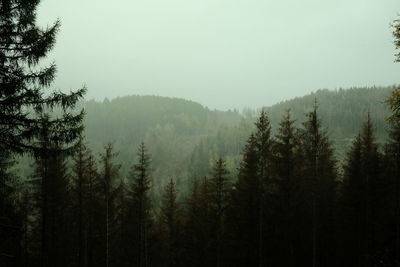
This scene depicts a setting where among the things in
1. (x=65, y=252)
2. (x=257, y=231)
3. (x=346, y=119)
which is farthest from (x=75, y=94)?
(x=346, y=119)

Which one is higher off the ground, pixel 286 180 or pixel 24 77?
pixel 24 77

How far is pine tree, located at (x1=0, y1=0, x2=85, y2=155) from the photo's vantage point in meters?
8.65

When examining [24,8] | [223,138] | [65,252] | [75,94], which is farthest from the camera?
[223,138]

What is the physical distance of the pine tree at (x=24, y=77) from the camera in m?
8.65

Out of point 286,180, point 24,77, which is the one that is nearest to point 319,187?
point 286,180

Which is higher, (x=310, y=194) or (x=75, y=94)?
(x=75, y=94)

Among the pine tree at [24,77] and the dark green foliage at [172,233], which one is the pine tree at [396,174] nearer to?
the dark green foliage at [172,233]

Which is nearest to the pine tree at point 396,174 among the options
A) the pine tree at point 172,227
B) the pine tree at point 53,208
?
the pine tree at point 172,227

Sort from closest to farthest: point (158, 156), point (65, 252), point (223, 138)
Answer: point (65, 252)
point (223, 138)
point (158, 156)

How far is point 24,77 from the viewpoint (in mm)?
8938

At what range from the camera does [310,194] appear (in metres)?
19.5

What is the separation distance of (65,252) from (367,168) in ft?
80.6

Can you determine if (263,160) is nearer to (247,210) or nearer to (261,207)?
(261,207)

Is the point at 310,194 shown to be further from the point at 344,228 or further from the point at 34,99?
the point at 34,99
